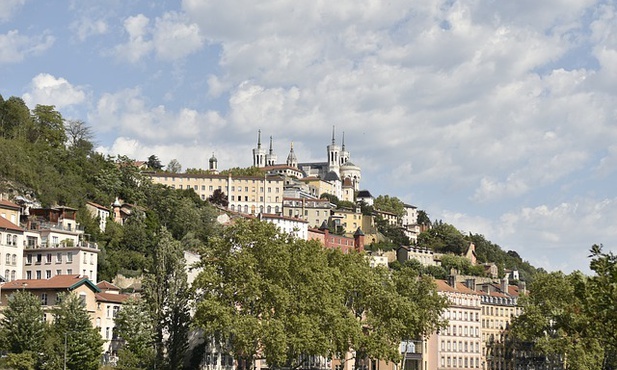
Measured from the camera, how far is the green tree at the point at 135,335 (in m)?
76.6

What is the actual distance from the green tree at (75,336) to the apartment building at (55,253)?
931 inches

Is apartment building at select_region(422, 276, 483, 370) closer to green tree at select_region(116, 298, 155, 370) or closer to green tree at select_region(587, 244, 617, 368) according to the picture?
green tree at select_region(116, 298, 155, 370)

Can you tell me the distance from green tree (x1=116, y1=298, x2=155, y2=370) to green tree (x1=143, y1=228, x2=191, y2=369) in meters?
0.70

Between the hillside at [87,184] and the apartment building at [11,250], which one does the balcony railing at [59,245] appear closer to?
the apartment building at [11,250]

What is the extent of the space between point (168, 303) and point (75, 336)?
9.43 m

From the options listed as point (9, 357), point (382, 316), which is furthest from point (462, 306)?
point (9, 357)

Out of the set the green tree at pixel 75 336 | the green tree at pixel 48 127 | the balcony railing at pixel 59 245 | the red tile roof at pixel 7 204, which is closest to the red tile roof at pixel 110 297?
the green tree at pixel 75 336

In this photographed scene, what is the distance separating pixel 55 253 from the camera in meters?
99.1

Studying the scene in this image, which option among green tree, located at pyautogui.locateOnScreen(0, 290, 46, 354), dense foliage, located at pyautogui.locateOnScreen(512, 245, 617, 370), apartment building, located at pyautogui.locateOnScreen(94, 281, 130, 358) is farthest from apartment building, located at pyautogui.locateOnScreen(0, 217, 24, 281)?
dense foliage, located at pyautogui.locateOnScreen(512, 245, 617, 370)

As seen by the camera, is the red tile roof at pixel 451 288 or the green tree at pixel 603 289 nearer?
the green tree at pixel 603 289

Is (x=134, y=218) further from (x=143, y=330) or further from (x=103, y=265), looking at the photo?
(x=143, y=330)

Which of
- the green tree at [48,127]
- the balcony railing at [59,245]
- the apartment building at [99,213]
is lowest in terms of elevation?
the balcony railing at [59,245]

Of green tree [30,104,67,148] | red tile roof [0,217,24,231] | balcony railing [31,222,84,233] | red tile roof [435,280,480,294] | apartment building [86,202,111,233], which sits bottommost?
red tile roof [435,280,480,294]

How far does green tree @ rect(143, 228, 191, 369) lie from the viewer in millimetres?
77375
